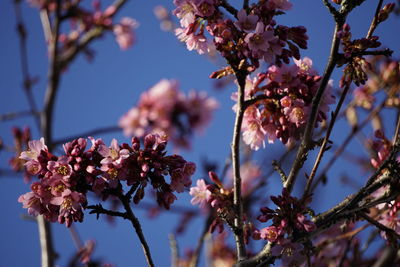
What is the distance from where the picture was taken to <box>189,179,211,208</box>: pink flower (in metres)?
2.56

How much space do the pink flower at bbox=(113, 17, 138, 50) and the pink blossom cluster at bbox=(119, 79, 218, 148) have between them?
1281 mm

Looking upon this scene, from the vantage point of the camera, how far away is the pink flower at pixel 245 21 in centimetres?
201

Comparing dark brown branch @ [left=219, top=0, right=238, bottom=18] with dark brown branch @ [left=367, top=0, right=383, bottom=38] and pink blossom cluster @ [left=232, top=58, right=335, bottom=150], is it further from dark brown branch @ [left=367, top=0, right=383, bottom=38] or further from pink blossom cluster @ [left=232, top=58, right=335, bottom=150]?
dark brown branch @ [left=367, top=0, right=383, bottom=38]

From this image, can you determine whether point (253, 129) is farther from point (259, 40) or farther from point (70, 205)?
point (70, 205)

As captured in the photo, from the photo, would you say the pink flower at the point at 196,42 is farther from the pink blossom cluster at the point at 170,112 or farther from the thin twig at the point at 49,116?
the pink blossom cluster at the point at 170,112

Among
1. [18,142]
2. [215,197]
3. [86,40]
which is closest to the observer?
[215,197]

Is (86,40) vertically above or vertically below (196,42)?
above

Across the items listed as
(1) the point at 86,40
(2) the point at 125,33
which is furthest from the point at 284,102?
(2) the point at 125,33

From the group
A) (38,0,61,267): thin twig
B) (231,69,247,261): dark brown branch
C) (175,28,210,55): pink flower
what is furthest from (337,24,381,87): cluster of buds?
(38,0,61,267): thin twig

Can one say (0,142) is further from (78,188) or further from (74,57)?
(78,188)

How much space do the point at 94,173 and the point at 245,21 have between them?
983mm

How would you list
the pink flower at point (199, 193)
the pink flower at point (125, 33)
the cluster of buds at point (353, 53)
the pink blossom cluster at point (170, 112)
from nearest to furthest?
the cluster of buds at point (353, 53) < the pink flower at point (199, 193) < the pink blossom cluster at point (170, 112) < the pink flower at point (125, 33)

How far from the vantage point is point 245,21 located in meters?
2.03

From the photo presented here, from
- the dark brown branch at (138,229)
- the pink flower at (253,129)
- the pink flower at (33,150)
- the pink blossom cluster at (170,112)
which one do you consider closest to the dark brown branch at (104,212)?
the dark brown branch at (138,229)
